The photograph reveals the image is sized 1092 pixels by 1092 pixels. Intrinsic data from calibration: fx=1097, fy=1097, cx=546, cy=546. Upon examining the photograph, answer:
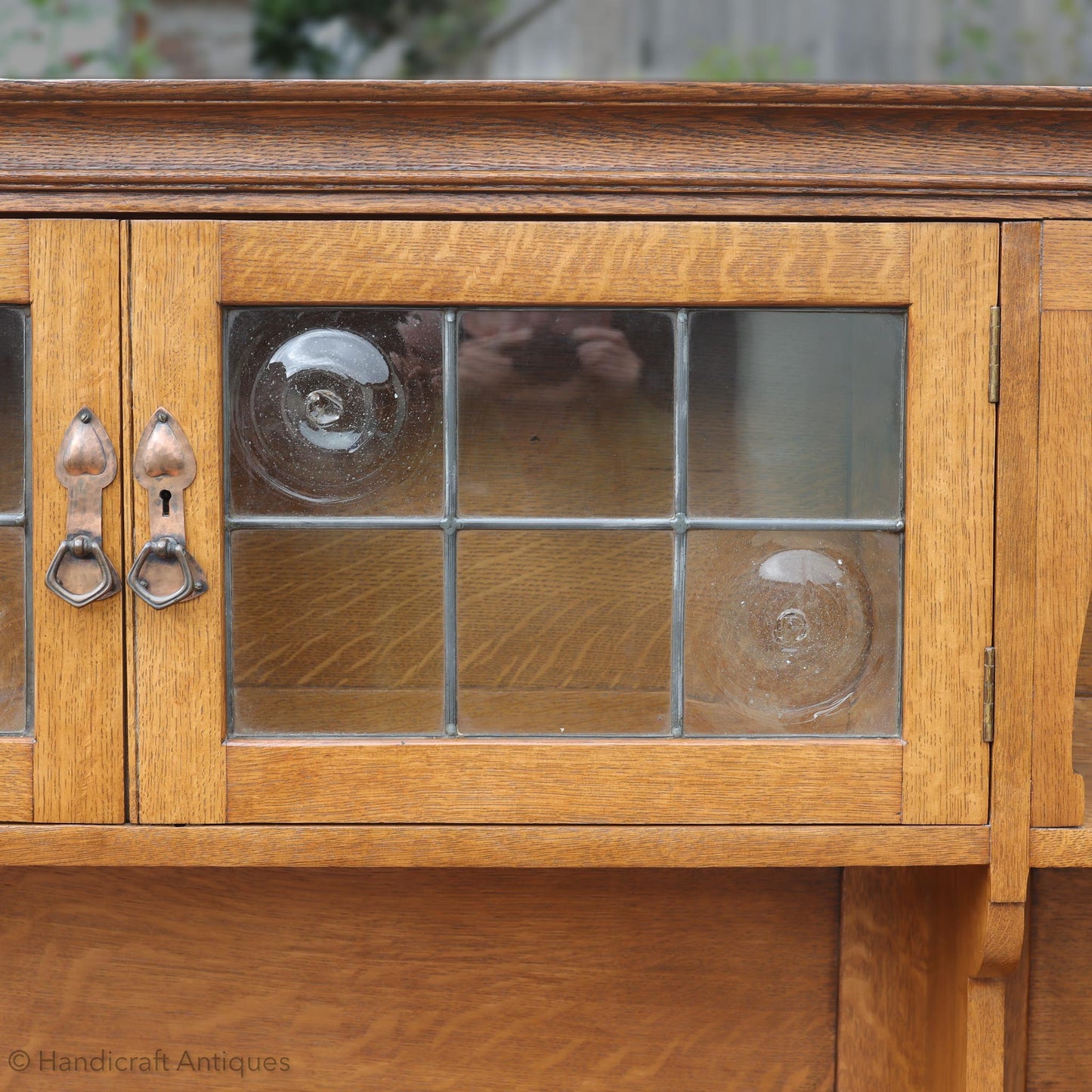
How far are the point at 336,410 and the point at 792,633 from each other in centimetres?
28

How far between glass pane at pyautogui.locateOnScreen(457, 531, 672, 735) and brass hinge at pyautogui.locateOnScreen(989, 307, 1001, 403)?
184 millimetres

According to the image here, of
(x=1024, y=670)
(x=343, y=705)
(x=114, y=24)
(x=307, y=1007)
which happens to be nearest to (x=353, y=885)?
(x=307, y=1007)

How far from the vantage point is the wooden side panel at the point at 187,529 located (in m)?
0.56

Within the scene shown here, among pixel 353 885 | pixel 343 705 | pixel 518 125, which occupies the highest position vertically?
pixel 518 125

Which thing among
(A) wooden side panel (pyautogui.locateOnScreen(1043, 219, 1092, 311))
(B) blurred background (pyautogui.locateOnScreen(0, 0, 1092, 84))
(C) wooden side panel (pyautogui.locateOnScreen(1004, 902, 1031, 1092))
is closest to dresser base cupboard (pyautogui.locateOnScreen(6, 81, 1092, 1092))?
(A) wooden side panel (pyautogui.locateOnScreen(1043, 219, 1092, 311))

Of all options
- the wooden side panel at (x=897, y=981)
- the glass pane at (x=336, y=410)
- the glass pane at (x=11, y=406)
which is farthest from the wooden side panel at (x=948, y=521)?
the glass pane at (x=11, y=406)

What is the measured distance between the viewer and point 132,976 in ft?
2.33

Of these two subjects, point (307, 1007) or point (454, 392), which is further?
→ point (307, 1007)

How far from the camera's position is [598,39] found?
1810mm

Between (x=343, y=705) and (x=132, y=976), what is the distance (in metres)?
0.28

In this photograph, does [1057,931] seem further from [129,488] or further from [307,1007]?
[129,488]

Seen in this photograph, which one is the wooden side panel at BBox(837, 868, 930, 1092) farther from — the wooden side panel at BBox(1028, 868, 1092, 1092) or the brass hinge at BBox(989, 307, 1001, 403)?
Answer: the brass hinge at BBox(989, 307, 1001, 403)

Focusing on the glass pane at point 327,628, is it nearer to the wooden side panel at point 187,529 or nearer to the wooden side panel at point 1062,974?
the wooden side panel at point 187,529

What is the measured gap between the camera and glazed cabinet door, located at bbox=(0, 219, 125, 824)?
555 millimetres
